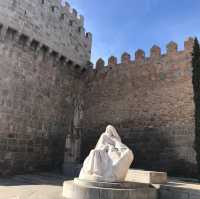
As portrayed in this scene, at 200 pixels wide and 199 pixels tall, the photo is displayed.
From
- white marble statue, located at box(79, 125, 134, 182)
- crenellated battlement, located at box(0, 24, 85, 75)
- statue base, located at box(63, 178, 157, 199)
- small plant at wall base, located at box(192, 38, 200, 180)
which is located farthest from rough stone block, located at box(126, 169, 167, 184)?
crenellated battlement, located at box(0, 24, 85, 75)

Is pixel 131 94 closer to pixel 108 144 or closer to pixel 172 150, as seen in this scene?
pixel 172 150

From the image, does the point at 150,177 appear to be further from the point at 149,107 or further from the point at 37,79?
the point at 37,79

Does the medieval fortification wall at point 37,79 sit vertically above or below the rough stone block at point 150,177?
above

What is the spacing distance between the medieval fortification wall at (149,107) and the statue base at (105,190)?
4.28 meters

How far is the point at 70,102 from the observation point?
12555 millimetres

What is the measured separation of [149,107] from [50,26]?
5.30 m

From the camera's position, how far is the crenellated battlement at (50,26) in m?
9.76

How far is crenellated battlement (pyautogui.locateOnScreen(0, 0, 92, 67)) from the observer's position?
9.76 metres

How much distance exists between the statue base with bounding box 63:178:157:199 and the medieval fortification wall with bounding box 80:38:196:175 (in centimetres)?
428

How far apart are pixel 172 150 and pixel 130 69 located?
3.88 m

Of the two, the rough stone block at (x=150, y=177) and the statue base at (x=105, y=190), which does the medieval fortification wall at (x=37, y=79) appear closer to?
the statue base at (x=105, y=190)

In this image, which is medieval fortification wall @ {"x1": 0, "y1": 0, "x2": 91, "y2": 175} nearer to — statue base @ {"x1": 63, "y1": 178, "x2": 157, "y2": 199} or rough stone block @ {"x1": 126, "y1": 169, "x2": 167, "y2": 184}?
statue base @ {"x1": 63, "y1": 178, "x2": 157, "y2": 199}

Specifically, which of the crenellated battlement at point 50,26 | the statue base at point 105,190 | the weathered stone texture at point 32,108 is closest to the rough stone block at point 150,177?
the statue base at point 105,190

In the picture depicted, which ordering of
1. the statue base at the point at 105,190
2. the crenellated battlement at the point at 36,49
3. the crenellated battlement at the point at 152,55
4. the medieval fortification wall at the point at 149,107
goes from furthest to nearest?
the crenellated battlement at the point at 152,55, the crenellated battlement at the point at 36,49, the medieval fortification wall at the point at 149,107, the statue base at the point at 105,190
